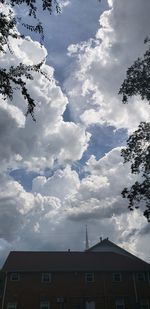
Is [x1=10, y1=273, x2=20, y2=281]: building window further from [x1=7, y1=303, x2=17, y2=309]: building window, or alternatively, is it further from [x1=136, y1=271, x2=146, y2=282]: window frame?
[x1=136, y1=271, x2=146, y2=282]: window frame

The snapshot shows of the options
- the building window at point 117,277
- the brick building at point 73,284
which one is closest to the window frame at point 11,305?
the brick building at point 73,284

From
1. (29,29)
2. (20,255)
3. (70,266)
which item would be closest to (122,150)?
(29,29)

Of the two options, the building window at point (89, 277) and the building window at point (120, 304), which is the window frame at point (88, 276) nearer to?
the building window at point (89, 277)

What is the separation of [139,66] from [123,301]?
1195 inches

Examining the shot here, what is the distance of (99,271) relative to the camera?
137ft

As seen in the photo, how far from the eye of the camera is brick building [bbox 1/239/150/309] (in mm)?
39406

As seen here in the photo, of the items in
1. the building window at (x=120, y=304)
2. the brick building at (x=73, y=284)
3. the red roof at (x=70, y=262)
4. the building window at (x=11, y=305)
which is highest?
the red roof at (x=70, y=262)

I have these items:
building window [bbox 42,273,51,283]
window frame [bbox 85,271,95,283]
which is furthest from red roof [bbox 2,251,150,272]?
building window [bbox 42,273,51,283]

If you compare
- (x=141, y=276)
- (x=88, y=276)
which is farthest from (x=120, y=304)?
(x=88, y=276)

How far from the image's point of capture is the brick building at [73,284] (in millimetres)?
39406

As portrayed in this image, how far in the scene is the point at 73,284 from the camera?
134 feet

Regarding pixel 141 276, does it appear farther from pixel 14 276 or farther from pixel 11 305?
pixel 11 305

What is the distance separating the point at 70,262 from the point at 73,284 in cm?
318

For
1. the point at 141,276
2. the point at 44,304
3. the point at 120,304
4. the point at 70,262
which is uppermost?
the point at 70,262
